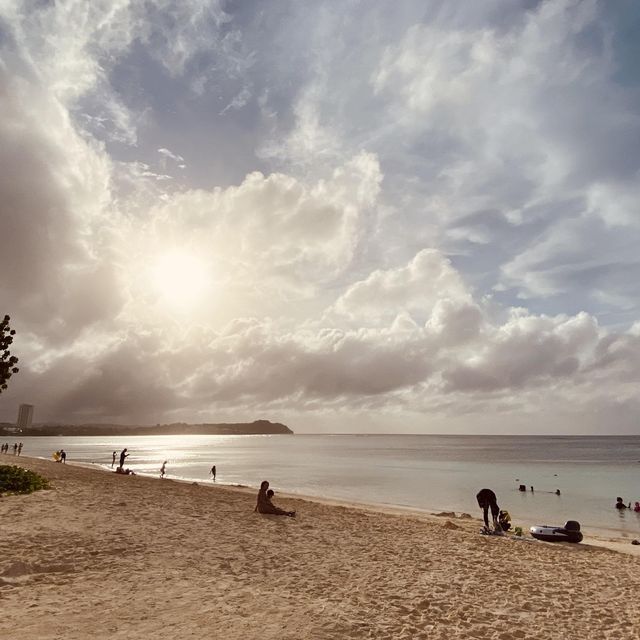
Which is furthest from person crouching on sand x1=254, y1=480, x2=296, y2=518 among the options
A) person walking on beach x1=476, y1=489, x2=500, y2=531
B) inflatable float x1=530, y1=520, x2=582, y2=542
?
inflatable float x1=530, y1=520, x2=582, y2=542

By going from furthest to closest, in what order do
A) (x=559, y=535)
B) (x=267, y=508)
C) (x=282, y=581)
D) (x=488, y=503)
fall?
(x=488, y=503) < (x=267, y=508) < (x=559, y=535) < (x=282, y=581)

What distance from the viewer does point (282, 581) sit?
10688 millimetres

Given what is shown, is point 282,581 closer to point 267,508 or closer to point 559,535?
point 267,508

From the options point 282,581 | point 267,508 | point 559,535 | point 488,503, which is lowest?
point 559,535

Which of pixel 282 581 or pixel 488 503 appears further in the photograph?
pixel 488 503

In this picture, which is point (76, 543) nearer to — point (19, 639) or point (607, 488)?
point (19, 639)

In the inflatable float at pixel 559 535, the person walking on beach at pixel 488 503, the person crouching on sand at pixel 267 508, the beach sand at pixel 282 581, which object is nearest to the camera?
the beach sand at pixel 282 581

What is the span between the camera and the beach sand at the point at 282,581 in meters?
8.10

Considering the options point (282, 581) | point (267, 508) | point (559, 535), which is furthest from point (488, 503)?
point (282, 581)

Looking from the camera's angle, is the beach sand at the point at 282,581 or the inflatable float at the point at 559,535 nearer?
the beach sand at the point at 282,581

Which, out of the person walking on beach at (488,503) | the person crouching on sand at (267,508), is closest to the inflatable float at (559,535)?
the person walking on beach at (488,503)

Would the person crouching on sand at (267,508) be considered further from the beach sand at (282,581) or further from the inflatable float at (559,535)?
the inflatable float at (559,535)

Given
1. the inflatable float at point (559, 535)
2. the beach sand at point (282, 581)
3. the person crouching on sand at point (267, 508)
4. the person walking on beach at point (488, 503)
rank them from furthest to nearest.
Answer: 1. the person walking on beach at point (488, 503)
2. the person crouching on sand at point (267, 508)
3. the inflatable float at point (559, 535)
4. the beach sand at point (282, 581)

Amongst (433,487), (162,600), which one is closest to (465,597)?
(162,600)
